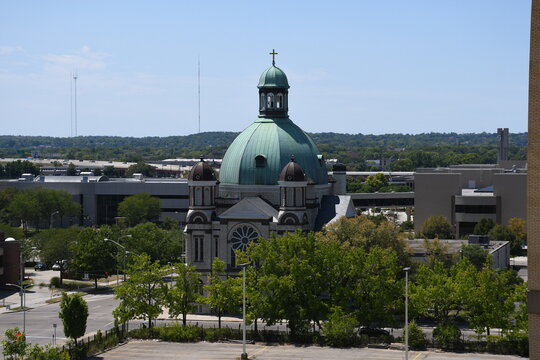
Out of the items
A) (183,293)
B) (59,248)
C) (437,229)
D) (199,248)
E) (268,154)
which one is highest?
(268,154)

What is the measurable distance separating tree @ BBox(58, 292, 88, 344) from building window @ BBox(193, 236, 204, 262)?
24.1m

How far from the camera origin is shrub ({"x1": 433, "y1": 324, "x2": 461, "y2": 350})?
250 ft

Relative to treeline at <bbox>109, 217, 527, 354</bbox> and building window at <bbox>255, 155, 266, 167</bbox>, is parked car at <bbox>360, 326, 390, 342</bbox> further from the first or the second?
building window at <bbox>255, 155, 266, 167</bbox>

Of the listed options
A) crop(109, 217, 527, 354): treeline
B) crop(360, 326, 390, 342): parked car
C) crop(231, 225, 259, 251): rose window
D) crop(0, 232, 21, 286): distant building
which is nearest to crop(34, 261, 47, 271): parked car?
crop(0, 232, 21, 286): distant building

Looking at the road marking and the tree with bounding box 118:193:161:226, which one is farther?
the tree with bounding box 118:193:161:226

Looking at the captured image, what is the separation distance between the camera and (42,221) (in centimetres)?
17988

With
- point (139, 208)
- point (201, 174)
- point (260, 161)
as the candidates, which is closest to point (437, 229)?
point (260, 161)

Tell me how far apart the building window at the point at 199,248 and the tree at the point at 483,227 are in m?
51.7

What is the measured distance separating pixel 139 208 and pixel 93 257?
55.7 m

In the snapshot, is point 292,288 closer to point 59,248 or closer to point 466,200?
point 59,248

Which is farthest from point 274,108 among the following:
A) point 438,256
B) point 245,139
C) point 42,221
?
point 42,221

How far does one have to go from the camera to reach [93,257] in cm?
11456

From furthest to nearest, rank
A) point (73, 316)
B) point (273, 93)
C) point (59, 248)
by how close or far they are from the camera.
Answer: point (59, 248) → point (273, 93) → point (73, 316)

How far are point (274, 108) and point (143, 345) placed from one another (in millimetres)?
35821
